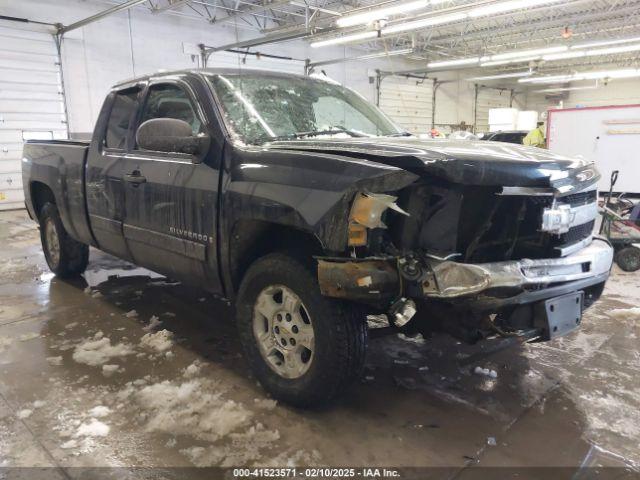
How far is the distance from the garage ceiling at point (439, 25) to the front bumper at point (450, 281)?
27.3 ft

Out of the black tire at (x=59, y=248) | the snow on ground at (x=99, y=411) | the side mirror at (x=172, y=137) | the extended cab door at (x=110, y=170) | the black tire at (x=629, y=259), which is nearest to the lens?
the snow on ground at (x=99, y=411)

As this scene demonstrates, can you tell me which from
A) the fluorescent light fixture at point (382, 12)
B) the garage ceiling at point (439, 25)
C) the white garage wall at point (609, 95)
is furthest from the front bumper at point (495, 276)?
the white garage wall at point (609, 95)

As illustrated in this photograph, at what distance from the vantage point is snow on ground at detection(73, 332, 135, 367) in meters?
3.36

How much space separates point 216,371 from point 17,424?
111 centimetres

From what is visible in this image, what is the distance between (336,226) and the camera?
7.45 ft

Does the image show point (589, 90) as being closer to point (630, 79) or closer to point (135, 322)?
point (630, 79)

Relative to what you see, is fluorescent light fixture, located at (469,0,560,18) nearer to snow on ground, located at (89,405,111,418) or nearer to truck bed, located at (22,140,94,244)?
truck bed, located at (22,140,94,244)

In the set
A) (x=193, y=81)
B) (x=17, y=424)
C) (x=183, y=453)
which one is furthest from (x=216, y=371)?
(x=193, y=81)

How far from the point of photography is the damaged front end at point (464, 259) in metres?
2.20

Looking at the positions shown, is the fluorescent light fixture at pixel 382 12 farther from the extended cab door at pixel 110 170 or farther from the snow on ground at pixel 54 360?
the snow on ground at pixel 54 360

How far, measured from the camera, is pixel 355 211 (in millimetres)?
2223

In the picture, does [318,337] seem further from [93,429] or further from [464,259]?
[93,429]

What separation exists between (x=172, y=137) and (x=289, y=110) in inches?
31.8

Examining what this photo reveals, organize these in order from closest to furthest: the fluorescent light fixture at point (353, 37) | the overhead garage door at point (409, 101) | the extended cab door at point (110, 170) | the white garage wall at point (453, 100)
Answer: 1. the extended cab door at point (110, 170)
2. the fluorescent light fixture at point (353, 37)
3. the overhead garage door at point (409, 101)
4. the white garage wall at point (453, 100)
